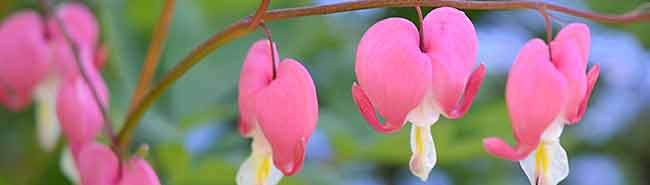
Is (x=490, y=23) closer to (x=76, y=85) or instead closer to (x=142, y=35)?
(x=142, y=35)

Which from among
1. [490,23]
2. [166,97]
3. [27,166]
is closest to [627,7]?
[490,23]

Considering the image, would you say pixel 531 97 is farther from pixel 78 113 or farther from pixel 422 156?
pixel 78 113

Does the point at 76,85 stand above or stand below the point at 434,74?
below

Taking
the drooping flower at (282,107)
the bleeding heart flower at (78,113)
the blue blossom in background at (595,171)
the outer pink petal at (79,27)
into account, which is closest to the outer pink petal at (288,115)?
the drooping flower at (282,107)

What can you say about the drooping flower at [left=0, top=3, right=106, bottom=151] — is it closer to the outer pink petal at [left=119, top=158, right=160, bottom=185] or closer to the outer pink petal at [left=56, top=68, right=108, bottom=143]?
the outer pink petal at [left=56, top=68, right=108, bottom=143]

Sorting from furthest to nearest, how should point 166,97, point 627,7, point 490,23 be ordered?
point 490,23 → point 627,7 → point 166,97

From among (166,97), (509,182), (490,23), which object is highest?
(166,97)

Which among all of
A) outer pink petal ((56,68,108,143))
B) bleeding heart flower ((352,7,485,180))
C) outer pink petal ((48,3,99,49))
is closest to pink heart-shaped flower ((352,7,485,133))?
bleeding heart flower ((352,7,485,180))
